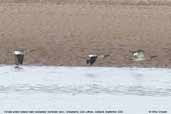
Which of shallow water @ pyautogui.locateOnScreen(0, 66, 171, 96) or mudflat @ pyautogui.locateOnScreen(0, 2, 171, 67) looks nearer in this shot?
shallow water @ pyautogui.locateOnScreen(0, 66, 171, 96)

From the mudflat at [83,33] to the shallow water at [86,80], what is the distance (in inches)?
22.2

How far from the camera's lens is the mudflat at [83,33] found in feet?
44.9

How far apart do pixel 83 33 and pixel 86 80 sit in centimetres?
394

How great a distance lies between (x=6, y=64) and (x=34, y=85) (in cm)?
208

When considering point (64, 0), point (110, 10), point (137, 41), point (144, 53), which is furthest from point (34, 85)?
point (64, 0)

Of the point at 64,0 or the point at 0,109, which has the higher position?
the point at 64,0

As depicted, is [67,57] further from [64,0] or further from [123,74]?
[64,0]

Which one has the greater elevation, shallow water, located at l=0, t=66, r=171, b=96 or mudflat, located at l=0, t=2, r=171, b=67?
mudflat, located at l=0, t=2, r=171, b=67

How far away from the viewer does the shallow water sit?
10.9 meters

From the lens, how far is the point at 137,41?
49.8ft

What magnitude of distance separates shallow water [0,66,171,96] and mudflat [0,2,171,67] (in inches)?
22.2

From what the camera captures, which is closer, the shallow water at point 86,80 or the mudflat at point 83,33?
the shallow water at point 86,80

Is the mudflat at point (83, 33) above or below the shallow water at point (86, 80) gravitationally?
above

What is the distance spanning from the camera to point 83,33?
51.8 feet
